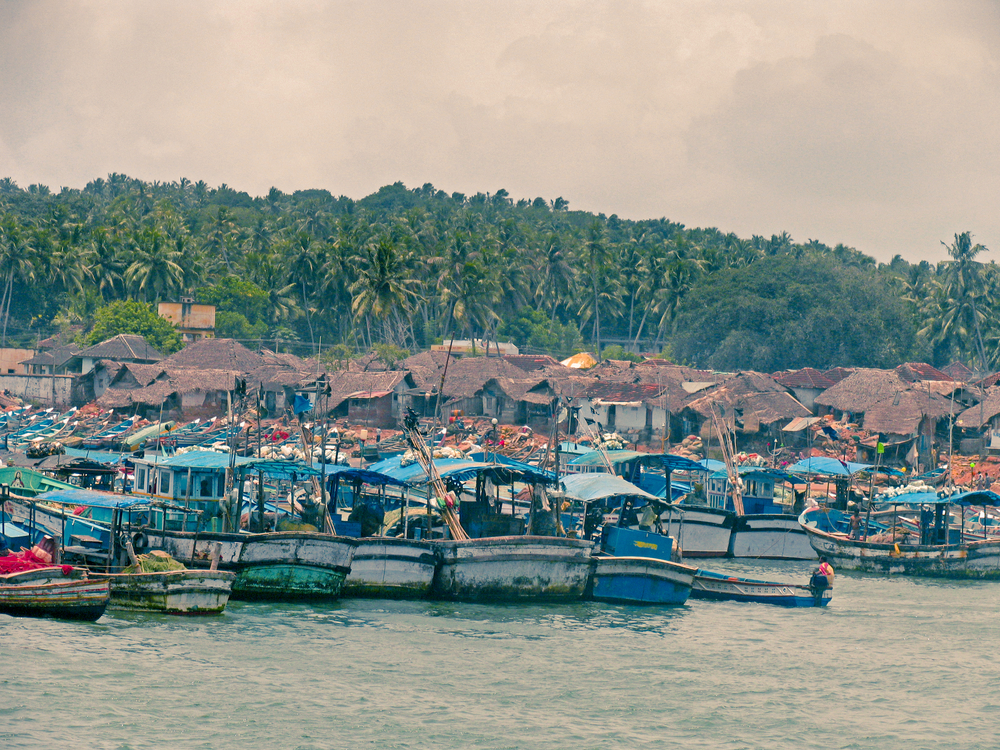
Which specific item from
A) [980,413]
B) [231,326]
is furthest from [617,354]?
[980,413]

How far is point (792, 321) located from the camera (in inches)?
3620

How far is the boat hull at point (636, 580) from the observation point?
3141cm

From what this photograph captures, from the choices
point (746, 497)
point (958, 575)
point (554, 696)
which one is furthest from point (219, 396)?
point (554, 696)

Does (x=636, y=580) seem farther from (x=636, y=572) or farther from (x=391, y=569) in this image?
(x=391, y=569)

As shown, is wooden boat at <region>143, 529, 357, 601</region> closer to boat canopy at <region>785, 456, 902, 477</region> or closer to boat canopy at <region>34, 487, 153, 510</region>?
boat canopy at <region>34, 487, 153, 510</region>

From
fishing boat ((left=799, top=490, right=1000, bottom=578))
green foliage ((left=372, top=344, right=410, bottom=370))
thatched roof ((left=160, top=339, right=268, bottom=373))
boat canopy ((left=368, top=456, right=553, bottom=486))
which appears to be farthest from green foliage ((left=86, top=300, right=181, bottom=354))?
fishing boat ((left=799, top=490, right=1000, bottom=578))

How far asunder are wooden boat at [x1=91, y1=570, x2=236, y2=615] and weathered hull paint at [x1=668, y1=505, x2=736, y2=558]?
59.9 ft

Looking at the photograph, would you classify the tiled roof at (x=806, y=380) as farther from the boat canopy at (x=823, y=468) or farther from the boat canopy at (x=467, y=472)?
the boat canopy at (x=467, y=472)

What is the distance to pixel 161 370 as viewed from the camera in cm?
7550

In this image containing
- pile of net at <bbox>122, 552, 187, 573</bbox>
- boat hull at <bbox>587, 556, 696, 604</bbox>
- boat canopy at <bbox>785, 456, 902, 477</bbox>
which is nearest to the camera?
pile of net at <bbox>122, 552, 187, 573</bbox>

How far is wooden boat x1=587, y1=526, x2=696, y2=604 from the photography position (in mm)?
31434

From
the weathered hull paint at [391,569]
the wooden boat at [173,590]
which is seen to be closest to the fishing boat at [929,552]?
the weathered hull paint at [391,569]

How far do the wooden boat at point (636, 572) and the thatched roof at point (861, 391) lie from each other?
40.4 metres

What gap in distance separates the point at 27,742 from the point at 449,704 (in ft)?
24.0
